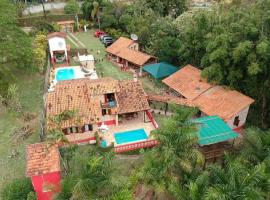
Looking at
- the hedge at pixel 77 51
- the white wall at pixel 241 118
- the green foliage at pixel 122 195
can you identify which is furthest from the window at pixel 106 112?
the hedge at pixel 77 51

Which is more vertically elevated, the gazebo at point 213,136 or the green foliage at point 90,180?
the green foliage at point 90,180

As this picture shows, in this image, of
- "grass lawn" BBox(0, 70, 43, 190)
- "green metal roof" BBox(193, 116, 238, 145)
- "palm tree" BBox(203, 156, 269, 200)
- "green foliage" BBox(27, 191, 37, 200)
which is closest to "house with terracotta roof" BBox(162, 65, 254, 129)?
"green metal roof" BBox(193, 116, 238, 145)

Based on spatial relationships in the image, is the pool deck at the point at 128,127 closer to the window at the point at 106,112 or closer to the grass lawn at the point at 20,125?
the window at the point at 106,112

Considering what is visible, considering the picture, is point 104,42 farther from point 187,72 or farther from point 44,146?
point 44,146

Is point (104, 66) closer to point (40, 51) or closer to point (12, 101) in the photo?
point (40, 51)

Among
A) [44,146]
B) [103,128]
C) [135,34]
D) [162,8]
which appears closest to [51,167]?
[44,146]

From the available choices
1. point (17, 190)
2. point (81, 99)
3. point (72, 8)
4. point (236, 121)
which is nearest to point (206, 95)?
point (236, 121)

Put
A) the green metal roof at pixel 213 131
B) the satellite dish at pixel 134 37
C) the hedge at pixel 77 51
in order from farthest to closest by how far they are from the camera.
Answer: the hedge at pixel 77 51 → the satellite dish at pixel 134 37 → the green metal roof at pixel 213 131
